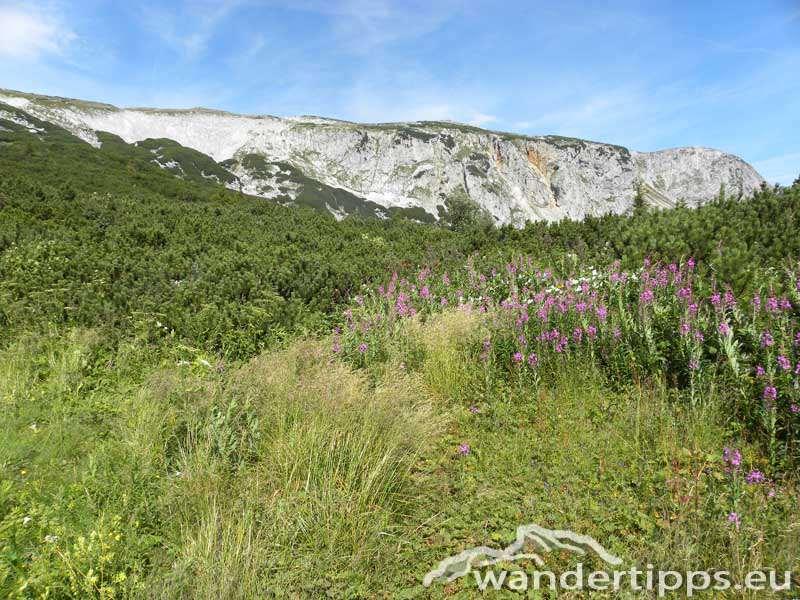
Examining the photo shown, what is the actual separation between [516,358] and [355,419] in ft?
6.43

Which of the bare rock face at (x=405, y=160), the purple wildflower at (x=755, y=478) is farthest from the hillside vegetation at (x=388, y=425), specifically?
the bare rock face at (x=405, y=160)

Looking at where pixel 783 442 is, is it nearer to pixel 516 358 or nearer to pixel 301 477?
pixel 516 358

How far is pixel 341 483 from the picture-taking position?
9.78 feet

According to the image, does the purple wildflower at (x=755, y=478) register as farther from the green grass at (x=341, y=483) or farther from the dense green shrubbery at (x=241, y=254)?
the dense green shrubbery at (x=241, y=254)

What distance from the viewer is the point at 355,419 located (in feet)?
11.7

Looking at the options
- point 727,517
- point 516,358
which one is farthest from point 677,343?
point 727,517

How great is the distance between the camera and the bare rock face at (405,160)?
410 feet

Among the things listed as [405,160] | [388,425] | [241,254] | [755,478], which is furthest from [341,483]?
[405,160]

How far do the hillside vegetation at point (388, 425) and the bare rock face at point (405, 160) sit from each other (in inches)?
4223

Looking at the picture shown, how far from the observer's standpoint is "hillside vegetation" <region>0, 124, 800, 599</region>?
243 centimetres

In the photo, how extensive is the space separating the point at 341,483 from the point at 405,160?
167688 mm

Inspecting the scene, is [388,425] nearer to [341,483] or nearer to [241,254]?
[341,483]

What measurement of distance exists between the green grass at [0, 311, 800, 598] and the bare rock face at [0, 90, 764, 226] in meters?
110

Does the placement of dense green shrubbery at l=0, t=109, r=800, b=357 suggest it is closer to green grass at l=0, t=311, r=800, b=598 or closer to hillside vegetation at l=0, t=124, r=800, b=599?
hillside vegetation at l=0, t=124, r=800, b=599
